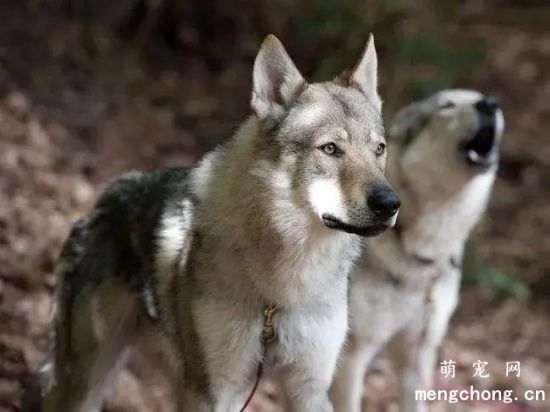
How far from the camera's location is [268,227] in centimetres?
392

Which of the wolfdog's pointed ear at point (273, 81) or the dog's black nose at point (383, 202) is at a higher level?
the wolfdog's pointed ear at point (273, 81)

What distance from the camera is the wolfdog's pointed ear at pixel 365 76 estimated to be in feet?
14.2

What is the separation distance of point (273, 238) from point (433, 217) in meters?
2.14

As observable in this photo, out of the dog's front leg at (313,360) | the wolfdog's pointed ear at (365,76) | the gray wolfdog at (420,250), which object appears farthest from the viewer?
the gray wolfdog at (420,250)

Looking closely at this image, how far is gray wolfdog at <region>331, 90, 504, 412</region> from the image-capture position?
5.55 meters

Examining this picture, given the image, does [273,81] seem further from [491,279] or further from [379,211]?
[491,279]

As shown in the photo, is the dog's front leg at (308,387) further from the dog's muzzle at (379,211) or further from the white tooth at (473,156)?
the white tooth at (473,156)

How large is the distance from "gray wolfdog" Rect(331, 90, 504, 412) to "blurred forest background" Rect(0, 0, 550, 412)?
3.45 feet

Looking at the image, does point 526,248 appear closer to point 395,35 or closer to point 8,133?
point 395,35

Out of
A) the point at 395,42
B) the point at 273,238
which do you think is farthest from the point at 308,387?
the point at 395,42

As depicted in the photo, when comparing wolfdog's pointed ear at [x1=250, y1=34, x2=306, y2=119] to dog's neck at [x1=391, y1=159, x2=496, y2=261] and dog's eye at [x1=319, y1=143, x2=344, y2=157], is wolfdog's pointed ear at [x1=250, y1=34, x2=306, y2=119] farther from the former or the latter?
dog's neck at [x1=391, y1=159, x2=496, y2=261]

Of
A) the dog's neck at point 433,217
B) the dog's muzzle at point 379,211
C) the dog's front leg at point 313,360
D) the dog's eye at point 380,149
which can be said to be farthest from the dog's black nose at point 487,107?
the dog's muzzle at point 379,211

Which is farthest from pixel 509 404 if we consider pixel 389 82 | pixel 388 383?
pixel 389 82

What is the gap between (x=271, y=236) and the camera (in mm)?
3928
